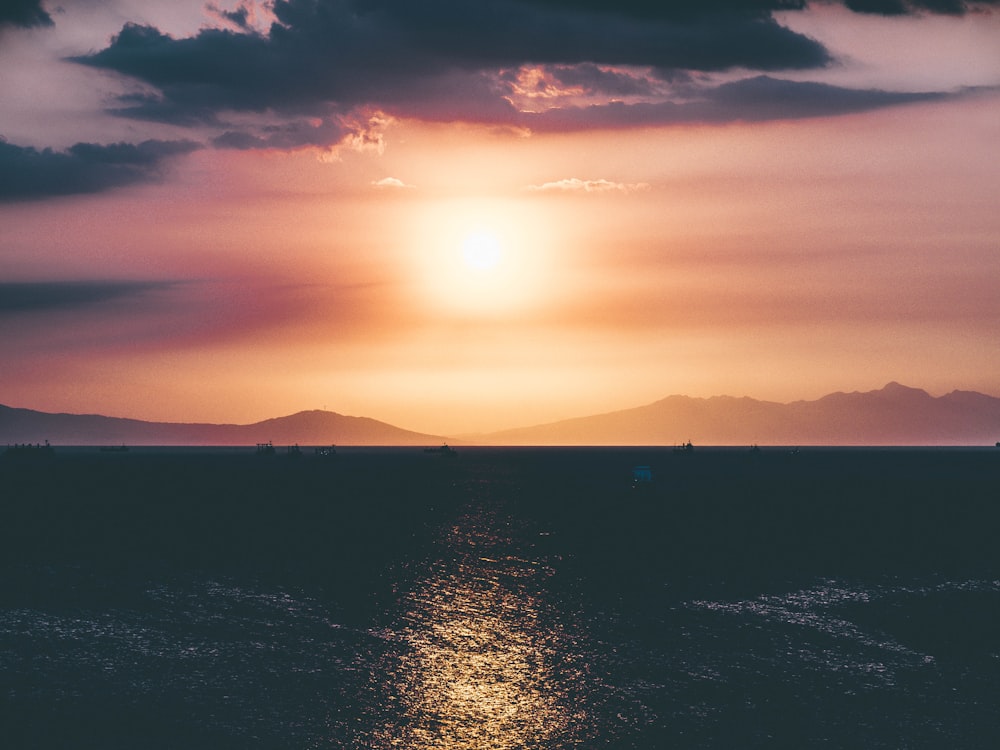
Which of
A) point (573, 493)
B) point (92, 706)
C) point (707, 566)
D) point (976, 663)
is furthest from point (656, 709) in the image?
point (573, 493)

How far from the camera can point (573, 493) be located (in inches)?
7165

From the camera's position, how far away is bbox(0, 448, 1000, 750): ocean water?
36.1m

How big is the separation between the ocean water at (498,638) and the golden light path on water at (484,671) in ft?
0.54

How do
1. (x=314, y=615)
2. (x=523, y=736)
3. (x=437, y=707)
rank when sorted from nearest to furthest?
1. (x=523, y=736)
2. (x=437, y=707)
3. (x=314, y=615)

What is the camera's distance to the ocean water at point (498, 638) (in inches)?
1421

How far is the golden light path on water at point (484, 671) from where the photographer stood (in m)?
35.2

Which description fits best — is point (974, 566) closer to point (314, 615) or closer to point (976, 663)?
point (976, 663)

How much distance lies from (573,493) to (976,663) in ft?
450

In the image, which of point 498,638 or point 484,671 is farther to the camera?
point 498,638

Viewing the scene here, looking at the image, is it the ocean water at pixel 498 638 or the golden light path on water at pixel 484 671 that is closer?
the golden light path on water at pixel 484 671

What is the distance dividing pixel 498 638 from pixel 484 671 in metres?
6.98

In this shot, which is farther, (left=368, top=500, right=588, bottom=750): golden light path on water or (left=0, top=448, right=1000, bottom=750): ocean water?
(left=0, top=448, right=1000, bottom=750): ocean water

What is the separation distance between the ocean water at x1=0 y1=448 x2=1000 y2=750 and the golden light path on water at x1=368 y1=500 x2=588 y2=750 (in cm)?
16

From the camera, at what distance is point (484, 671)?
144 ft
